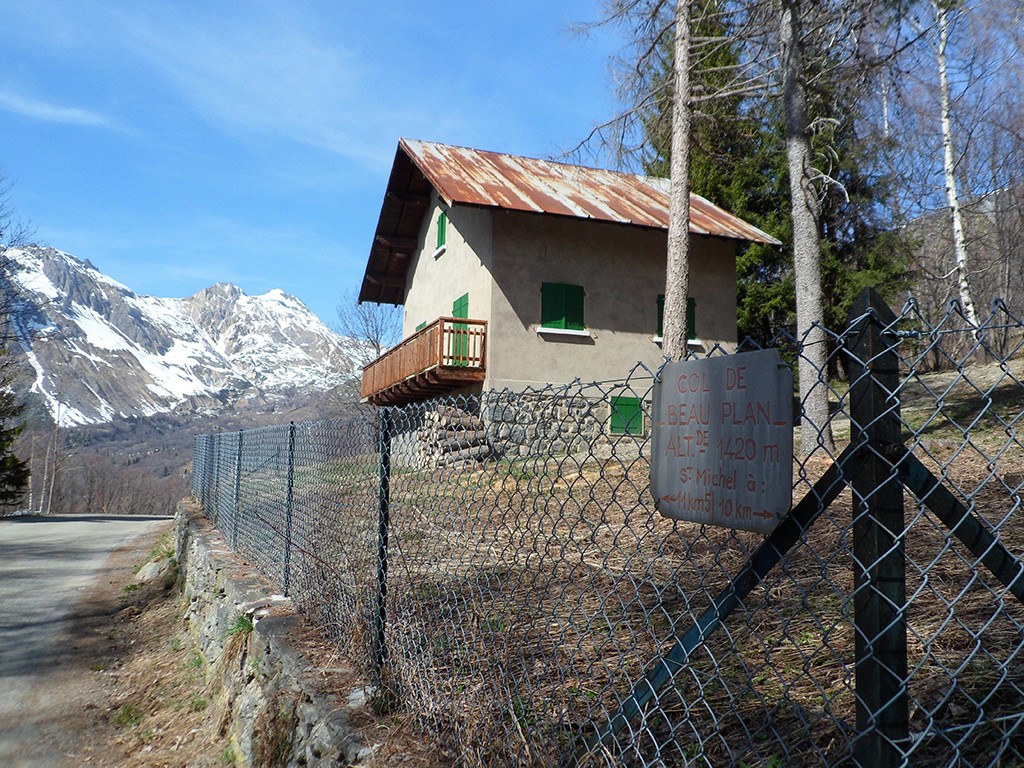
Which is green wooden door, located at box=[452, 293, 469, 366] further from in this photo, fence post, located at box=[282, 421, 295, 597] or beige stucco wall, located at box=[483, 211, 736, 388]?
fence post, located at box=[282, 421, 295, 597]

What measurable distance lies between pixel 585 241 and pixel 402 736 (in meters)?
15.1

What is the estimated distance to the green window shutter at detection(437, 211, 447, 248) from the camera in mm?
19328

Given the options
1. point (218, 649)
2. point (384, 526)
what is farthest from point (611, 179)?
point (384, 526)

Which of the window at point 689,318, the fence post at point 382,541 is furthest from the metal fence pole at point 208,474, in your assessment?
the window at point 689,318

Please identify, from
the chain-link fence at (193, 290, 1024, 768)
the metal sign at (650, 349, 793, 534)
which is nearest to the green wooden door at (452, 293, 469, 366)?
the chain-link fence at (193, 290, 1024, 768)

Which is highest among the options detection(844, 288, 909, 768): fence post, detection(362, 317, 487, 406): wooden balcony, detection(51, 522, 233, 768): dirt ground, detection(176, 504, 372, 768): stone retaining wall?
detection(362, 317, 487, 406): wooden balcony

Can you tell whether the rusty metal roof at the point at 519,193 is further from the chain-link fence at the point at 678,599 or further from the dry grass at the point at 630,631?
the dry grass at the point at 630,631

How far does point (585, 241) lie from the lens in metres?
17.4

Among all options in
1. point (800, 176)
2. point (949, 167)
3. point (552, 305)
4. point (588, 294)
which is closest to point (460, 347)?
point (552, 305)

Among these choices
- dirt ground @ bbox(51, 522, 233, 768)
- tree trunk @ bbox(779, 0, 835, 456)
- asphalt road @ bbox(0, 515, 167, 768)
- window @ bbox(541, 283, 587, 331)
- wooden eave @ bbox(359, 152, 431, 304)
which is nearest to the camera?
dirt ground @ bbox(51, 522, 233, 768)

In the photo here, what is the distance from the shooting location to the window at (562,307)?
55.5ft

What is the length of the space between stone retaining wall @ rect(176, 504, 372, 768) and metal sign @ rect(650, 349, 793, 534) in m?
1.80

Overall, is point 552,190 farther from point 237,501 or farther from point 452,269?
point 237,501

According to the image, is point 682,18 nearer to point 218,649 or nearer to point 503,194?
point 503,194
